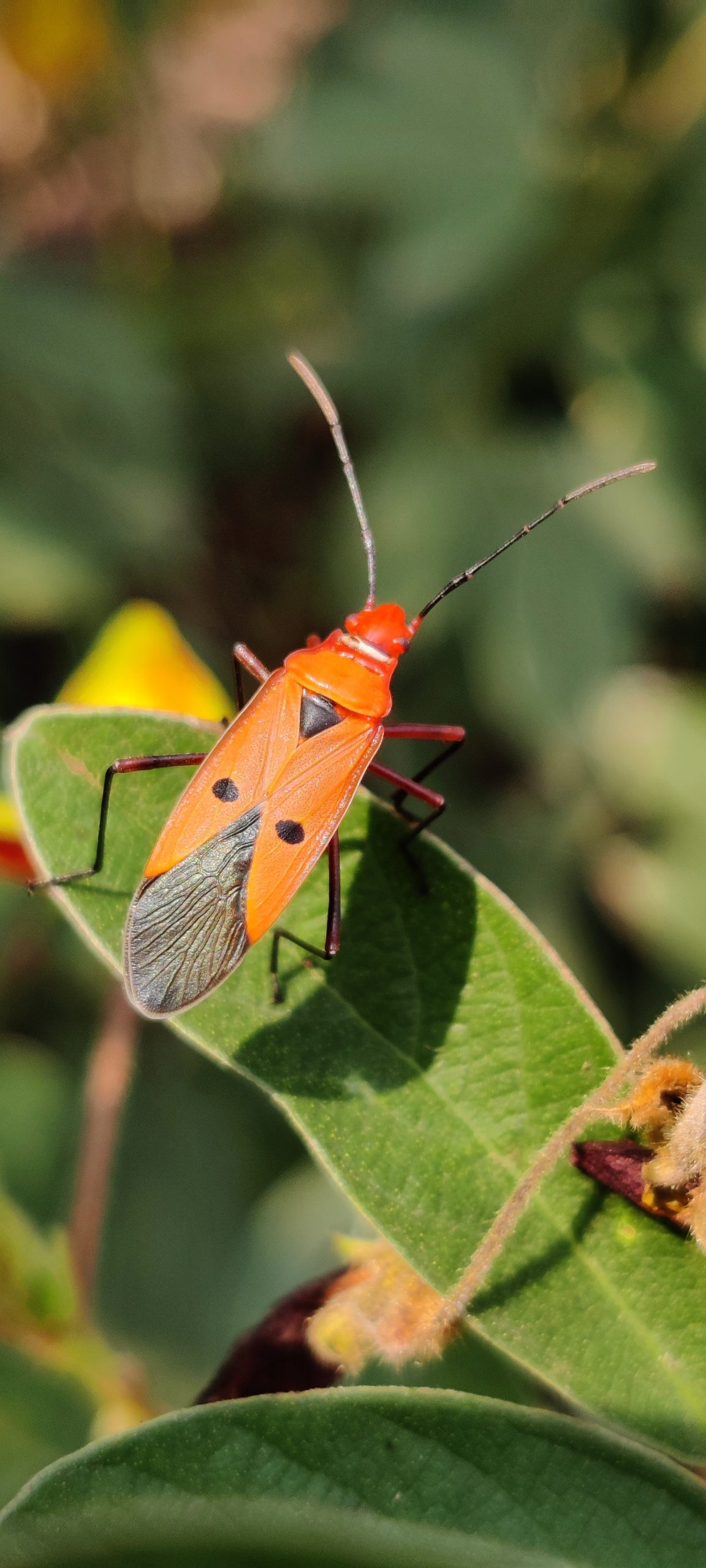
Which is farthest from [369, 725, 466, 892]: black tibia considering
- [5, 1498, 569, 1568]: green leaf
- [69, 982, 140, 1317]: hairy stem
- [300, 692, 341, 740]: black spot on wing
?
[5, 1498, 569, 1568]: green leaf

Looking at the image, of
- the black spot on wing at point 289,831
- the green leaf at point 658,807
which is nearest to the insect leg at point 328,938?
the black spot on wing at point 289,831

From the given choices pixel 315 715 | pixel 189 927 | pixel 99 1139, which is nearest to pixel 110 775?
pixel 189 927

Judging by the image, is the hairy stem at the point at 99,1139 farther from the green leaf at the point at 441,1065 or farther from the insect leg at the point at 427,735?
the green leaf at the point at 441,1065

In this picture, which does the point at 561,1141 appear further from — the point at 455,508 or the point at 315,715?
the point at 455,508

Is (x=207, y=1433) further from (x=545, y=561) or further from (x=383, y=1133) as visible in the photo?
(x=545, y=561)

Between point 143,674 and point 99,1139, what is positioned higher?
point 143,674
